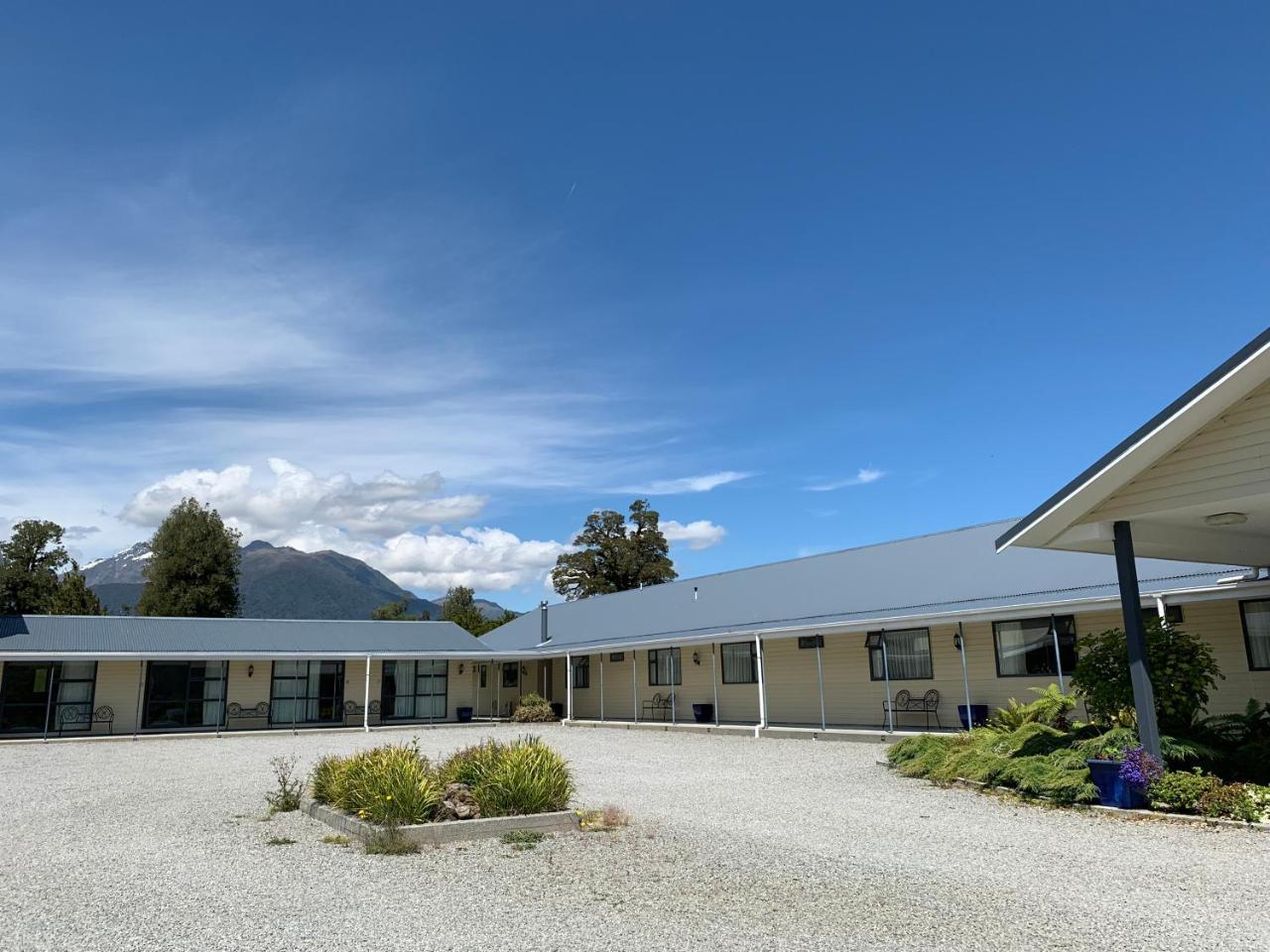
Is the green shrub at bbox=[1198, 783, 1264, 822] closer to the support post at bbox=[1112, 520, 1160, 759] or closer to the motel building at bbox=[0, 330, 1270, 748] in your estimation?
the support post at bbox=[1112, 520, 1160, 759]

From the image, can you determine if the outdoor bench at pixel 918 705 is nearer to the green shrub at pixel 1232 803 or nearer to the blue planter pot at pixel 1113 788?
the blue planter pot at pixel 1113 788

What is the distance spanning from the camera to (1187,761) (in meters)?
9.45

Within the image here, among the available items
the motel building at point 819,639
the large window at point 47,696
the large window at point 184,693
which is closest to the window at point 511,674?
the motel building at point 819,639

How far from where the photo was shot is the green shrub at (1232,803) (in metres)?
8.45

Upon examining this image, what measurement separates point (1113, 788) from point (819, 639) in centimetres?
1107

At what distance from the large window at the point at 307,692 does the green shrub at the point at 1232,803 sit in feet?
81.4

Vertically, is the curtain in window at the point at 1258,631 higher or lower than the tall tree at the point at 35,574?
lower

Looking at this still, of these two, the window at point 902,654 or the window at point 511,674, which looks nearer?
the window at point 902,654

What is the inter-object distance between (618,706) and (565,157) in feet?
58.2

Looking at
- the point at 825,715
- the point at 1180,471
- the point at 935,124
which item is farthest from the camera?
the point at 825,715

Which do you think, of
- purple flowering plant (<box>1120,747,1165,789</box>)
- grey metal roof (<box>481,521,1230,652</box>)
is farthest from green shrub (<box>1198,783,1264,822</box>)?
grey metal roof (<box>481,521,1230,652</box>)

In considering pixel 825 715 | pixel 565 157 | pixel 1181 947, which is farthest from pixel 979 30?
pixel 825 715

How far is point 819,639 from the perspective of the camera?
20.5m

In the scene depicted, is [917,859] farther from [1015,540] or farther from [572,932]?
[1015,540]
